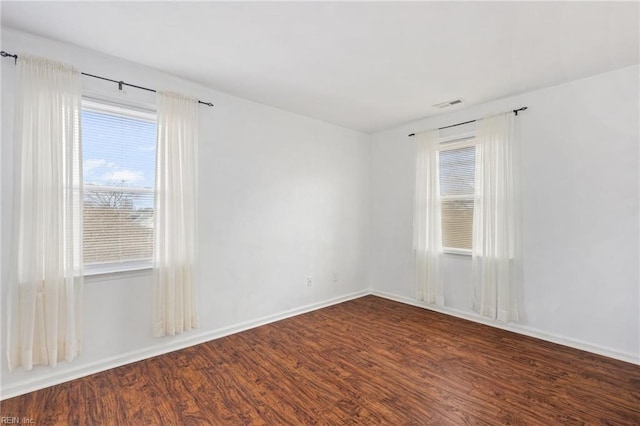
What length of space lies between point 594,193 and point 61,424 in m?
4.73

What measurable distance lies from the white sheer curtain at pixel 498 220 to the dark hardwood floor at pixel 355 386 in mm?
508

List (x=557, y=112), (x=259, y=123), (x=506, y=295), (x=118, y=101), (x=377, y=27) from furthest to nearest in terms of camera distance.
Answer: (x=259, y=123)
(x=506, y=295)
(x=557, y=112)
(x=118, y=101)
(x=377, y=27)

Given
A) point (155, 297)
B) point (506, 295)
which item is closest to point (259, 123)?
point (155, 297)

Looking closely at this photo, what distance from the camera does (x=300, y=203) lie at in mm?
4117

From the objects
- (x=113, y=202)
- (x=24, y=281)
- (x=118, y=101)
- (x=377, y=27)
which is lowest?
(x=24, y=281)

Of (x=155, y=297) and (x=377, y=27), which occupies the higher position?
(x=377, y=27)

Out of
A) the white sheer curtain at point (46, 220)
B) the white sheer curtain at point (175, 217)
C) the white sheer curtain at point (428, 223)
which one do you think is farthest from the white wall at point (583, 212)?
the white sheer curtain at point (46, 220)

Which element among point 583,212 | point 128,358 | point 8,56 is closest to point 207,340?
point 128,358

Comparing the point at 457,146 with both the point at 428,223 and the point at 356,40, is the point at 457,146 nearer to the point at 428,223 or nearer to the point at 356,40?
the point at 428,223

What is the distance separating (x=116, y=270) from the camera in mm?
2625

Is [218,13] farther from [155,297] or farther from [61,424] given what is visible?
[61,424]

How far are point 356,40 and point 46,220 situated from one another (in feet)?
8.96

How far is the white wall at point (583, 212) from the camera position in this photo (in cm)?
275

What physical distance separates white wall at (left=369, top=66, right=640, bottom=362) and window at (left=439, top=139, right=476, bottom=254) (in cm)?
54
